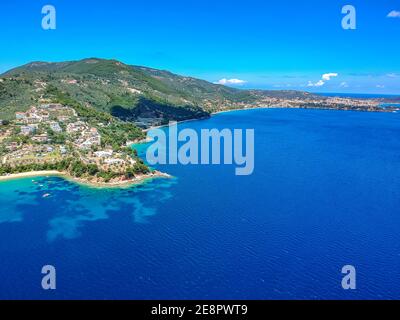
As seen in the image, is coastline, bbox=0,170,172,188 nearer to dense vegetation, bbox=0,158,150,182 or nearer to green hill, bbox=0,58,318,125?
dense vegetation, bbox=0,158,150,182

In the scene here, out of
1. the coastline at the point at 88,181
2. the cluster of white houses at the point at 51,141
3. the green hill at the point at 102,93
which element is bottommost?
the coastline at the point at 88,181

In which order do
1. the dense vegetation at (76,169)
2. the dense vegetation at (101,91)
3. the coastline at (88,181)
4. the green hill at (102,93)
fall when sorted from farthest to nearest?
the dense vegetation at (101,91) < the green hill at (102,93) < the dense vegetation at (76,169) < the coastline at (88,181)

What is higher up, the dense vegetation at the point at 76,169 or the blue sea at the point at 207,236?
the dense vegetation at the point at 76,169

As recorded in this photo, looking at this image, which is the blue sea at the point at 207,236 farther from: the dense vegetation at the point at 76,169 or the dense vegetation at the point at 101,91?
the dense vegetation at the point at 101,91

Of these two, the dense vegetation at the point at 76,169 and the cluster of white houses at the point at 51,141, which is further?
the cluster of white houses at the point at 51,141

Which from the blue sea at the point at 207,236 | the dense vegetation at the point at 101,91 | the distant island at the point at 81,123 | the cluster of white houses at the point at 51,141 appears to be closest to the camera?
the blue sea at the point at 207,236

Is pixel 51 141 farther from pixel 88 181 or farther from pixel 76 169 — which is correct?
pixel 88 181

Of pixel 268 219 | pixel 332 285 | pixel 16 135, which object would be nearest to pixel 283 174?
pixel 268 219

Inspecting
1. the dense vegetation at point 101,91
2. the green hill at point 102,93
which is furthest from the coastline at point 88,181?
the green hill at point 102,93

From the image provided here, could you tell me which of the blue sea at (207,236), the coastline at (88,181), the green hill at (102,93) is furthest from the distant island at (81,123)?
the blue sea at (207,236)
